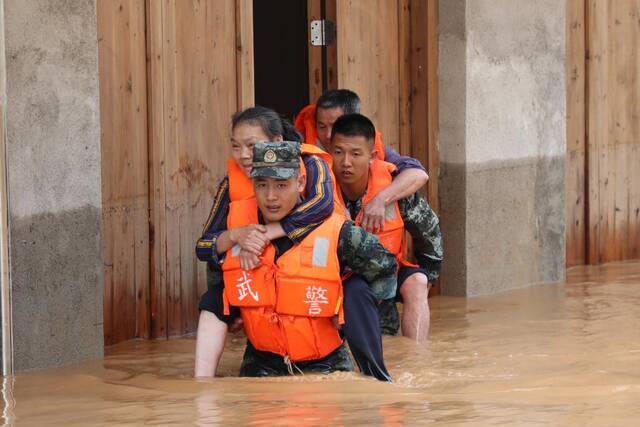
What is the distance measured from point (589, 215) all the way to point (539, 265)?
4.30 ft

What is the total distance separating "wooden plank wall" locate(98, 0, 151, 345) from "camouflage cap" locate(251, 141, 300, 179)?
5.32 feet

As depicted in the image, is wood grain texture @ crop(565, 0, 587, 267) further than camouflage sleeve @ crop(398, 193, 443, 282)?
Yes

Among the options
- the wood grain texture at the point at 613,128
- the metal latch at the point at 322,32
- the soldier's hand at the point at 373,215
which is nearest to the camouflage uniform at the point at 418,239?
the soldier's hand at the point at 373,215

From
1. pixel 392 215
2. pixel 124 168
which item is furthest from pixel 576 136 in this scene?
pixel 124 168

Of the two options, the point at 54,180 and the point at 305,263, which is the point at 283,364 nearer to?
the point at 305,263

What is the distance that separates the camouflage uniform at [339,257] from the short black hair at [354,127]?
1.04m

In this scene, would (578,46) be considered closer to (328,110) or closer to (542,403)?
(328,110)

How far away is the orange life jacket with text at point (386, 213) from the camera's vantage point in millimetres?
7680

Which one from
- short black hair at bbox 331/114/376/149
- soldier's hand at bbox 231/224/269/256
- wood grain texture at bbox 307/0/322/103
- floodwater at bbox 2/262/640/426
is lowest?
floodwater at bbox 2/262/640/426

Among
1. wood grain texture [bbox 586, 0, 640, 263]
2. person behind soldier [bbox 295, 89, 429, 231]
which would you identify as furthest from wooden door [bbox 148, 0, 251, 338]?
wood grain texture [bbox 586, 0, 640, 263]

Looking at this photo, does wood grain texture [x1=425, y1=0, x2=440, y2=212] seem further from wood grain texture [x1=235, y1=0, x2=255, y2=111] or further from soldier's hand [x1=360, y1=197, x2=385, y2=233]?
soldier's hand [x1=360, y1=197, x2=385, y2=233]

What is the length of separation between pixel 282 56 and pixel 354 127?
3.16m

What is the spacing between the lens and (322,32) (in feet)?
30.8

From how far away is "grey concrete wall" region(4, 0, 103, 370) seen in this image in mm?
6852
